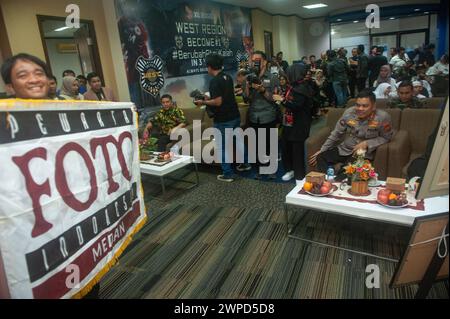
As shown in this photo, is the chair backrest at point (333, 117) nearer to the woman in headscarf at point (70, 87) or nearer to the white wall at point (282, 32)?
the woman in headscarf at point (70, 87)

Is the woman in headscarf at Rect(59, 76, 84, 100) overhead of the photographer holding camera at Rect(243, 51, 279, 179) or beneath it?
overhead

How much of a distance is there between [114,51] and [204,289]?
3794 mm

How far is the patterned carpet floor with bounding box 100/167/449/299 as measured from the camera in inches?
70.6

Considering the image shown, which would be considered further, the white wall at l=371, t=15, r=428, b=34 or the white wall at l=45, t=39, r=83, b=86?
the white wall at l=371, t=15, r=428, b=34

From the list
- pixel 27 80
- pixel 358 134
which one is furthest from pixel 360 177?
pixel 27 80

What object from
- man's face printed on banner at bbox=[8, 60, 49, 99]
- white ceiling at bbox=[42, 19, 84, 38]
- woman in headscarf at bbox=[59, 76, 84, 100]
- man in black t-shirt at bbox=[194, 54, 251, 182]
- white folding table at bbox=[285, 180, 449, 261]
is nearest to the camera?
man's face printed on banner at bbox=[8, 60, 49, 99]

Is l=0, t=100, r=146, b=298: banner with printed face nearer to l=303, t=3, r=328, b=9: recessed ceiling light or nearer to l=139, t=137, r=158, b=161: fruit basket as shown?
l=139, t=137, r=158, b=161: fruit basket

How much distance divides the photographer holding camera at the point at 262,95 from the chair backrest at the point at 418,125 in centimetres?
123

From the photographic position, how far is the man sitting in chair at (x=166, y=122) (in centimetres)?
400

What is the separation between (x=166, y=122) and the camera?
4031 millimetres

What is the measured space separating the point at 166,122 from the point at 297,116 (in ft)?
5.81

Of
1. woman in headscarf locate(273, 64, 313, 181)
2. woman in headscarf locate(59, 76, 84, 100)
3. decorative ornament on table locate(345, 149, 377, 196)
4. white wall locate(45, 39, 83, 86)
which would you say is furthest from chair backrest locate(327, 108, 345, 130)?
white wall locate(45, 39, 83, 86)

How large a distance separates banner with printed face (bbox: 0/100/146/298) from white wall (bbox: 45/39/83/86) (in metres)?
6.65
